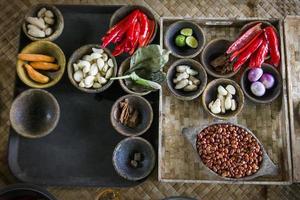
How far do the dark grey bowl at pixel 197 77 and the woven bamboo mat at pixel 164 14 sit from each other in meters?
0.32

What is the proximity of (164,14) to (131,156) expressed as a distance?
2.05 feet

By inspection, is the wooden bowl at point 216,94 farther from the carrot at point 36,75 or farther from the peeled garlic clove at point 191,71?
the carrot at point 36,75

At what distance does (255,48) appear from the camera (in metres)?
1.53

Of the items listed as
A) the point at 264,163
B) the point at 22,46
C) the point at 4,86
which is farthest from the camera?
the point at 4,86

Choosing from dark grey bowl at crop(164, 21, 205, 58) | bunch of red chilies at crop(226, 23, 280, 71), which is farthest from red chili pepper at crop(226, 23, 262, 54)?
dark grey bowl at crop(164, 21, 205, 58)

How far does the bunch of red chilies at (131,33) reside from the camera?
60.3 inches

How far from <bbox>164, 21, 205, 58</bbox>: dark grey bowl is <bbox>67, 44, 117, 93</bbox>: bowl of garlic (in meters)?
0.22

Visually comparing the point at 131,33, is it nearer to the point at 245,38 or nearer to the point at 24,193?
the point at 245,38

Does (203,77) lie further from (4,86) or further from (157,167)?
(4,86)

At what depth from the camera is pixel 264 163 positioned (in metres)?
1.46

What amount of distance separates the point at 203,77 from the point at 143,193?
497 millimetres

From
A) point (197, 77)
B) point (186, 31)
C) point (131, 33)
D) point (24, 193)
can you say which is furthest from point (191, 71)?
point (24, 193)

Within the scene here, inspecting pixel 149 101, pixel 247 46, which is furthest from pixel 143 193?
pixel 247 46

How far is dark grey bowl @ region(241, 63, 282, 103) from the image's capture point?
1.50 metres
